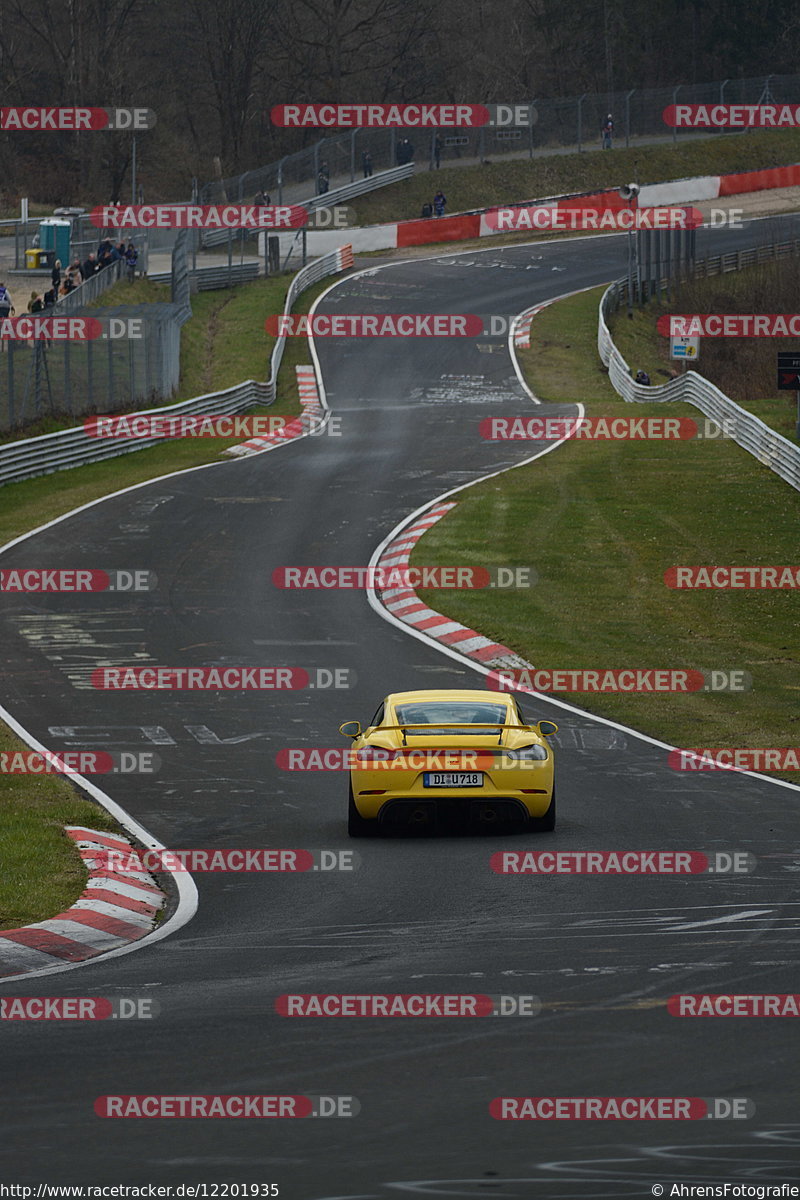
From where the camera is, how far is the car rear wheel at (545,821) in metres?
14.0

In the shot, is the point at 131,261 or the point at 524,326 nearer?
the point at 131,261

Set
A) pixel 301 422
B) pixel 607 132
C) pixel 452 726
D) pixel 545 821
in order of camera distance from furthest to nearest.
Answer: pixel 607 132 → pixel 301 422 → pixel 452 726 → pixel 545 821

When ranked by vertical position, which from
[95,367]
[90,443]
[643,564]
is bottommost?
[643,564]

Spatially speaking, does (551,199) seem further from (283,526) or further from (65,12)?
(283,526)

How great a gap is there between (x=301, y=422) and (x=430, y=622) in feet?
73.5

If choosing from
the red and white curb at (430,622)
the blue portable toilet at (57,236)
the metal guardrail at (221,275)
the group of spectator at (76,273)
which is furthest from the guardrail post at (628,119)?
the red and white curb at (430,622)

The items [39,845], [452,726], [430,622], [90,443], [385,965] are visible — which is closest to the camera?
[385,965]

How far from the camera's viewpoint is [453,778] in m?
14.0

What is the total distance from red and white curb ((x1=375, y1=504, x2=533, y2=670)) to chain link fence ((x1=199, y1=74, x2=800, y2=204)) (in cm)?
4693

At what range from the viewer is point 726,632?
26.0 meters

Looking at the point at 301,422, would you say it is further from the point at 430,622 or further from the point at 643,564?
the point at 430,622

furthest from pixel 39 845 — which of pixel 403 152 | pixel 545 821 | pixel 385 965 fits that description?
pixel 403 152

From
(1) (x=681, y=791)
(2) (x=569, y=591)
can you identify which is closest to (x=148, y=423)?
(2) (x=569, y=591)

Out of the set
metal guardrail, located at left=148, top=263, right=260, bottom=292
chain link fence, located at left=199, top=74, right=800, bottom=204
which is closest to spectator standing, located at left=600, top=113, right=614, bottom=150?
chain link fence, located at left=199, top=74, right=800, bottom=204
